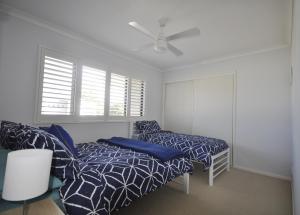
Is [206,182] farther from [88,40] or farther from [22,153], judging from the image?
[88,40]

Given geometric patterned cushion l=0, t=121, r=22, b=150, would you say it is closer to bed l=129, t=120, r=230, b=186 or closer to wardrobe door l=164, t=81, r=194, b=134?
bed l=129, t=120, r=230, b=186

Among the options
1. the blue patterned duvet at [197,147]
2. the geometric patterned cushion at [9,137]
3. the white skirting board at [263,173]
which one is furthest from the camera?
the white skirting board at [263,173]

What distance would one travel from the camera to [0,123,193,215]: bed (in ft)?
4.16

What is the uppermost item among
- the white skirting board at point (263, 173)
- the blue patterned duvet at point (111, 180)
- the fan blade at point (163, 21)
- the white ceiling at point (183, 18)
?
the white ceiling at point (183, 18)

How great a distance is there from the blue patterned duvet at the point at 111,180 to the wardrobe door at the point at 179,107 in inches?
92.6

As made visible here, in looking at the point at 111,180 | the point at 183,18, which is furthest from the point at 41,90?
the point at 183,18

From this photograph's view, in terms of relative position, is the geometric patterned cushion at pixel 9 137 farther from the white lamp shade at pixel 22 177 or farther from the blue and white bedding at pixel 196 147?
the blue and white bedding at pixel 196 147

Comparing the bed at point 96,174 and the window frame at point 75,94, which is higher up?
the window frame at point 75,94

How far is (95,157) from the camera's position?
2004 millimetres

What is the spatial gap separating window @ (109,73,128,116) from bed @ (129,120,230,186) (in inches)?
20.3

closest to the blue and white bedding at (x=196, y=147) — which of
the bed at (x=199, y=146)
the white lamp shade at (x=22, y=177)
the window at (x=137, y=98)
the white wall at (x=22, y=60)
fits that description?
the bed at (x=199, y=146)

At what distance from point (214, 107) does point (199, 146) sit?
4.87 feet

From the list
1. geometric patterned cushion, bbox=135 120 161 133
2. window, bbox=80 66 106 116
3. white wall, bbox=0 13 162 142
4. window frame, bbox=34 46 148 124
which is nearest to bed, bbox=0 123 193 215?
white wall, bbox=0 13 162 142

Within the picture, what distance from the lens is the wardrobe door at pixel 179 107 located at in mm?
4496
